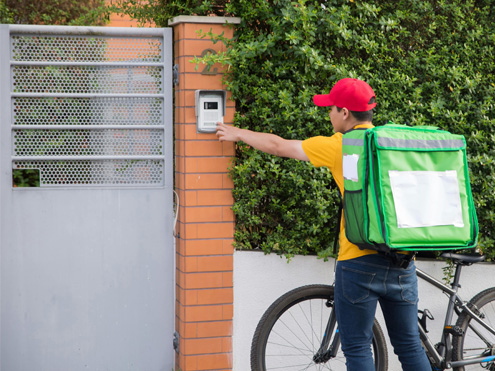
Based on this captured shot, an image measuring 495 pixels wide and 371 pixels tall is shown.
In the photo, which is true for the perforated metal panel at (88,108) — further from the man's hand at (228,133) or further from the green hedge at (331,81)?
the green hedge at (331,81)

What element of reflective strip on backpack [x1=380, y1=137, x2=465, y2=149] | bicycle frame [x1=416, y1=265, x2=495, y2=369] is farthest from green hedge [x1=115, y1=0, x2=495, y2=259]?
reflective strip on backpack [x1=380, y1=137, x2=465, y2=149]

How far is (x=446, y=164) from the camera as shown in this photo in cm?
315

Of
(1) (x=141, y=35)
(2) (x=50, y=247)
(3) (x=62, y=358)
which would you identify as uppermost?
(1) (x=141, y=35)

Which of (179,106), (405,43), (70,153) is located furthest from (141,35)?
(405,43)

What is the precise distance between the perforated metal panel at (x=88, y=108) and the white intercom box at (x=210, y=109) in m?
0.32

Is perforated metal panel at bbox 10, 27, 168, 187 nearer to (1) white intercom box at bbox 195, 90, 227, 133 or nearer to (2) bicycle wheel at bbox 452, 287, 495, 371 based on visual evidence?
(1) white intercom box at bbox 195, 90, 227, 133

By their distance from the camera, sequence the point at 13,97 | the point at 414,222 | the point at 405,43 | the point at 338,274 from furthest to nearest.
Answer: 1. the point at 405,43
2. the point at 13,97
3. the point at 338,274
4. the point at 414,222

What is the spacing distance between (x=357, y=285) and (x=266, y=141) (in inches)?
39.0

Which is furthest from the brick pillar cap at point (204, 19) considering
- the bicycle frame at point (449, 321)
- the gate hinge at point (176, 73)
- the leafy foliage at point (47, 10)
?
the leafy foliage at point (47, 10)

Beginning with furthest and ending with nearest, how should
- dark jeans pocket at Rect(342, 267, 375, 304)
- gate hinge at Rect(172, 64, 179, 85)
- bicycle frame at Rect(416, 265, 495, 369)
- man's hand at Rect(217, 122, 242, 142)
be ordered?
gate hinge at Rect(172, 64, 179, 85), bicycle frame at Rect(416, 265, 495, 369), man's hand at Rect(217, 122, 242, 142), dark jeans pocket at Rect(342, 267, 375, 304)

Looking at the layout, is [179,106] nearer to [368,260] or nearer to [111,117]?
[111,117]

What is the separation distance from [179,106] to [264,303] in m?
1.45

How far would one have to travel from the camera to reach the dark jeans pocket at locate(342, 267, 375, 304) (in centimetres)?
316

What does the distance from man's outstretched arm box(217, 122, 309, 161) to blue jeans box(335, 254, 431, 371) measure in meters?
0.66
